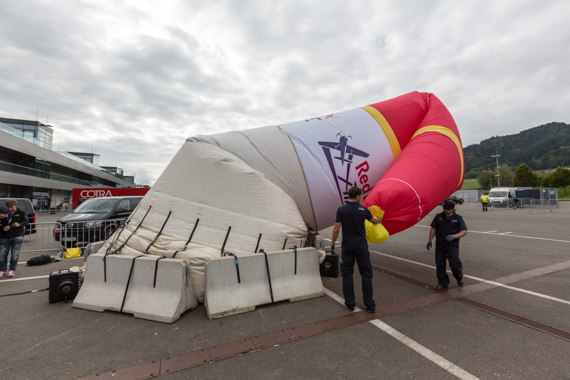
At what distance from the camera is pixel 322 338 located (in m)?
3.16

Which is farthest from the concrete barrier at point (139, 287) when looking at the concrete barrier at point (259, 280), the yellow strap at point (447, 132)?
the yellow strap at point (447, 132)

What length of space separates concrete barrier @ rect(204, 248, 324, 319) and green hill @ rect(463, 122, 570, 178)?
109 meters

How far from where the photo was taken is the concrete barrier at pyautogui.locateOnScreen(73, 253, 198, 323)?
370 centimetres

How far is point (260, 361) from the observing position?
2.74 m

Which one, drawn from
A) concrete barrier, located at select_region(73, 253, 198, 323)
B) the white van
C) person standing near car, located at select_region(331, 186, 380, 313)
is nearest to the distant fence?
concrete barrier, located at select_region(73, 253, 198, 323)

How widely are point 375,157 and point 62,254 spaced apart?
9206 mm

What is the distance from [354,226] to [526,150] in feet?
569

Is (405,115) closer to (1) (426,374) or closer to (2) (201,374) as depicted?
(1) (426,374)

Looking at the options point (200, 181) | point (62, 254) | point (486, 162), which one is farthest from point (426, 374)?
point (486, 162)

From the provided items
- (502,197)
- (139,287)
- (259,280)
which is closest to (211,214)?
(259,280)

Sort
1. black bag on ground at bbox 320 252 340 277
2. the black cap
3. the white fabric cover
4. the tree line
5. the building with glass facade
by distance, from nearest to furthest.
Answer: the white fabric cover < the black cap < black bag on ground at bbox 320 252 340 277 < the building with glass facade < the tree line

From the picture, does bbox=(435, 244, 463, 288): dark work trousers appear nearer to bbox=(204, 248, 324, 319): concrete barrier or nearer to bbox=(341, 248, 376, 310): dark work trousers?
bbox=(341, 248, 376, 310): dark work trousers

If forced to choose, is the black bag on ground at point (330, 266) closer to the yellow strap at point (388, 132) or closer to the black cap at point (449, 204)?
the black cap at point (449, 204)

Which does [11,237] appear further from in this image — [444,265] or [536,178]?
[536,178]
